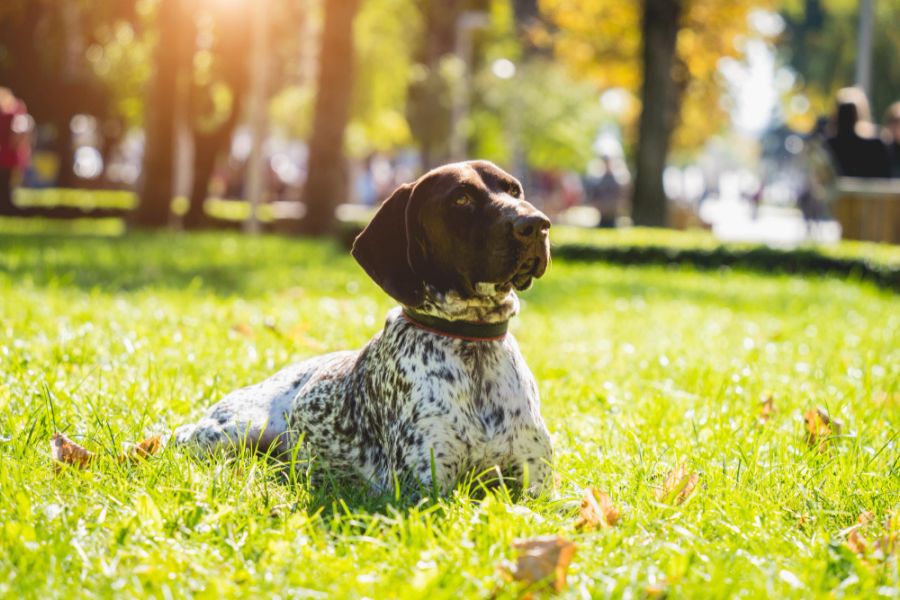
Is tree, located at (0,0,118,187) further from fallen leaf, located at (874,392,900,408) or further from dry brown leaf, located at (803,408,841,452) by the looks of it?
dry brown leaf, located at (803,408,841,452)

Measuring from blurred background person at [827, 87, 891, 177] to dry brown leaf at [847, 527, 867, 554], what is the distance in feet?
47.5

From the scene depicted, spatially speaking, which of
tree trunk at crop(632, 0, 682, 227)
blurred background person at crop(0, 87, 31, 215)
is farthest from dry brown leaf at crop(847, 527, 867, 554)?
tree trunk at crop(632, 0, 682, 227)

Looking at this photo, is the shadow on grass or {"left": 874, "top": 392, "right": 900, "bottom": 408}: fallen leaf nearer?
{"left": 874, "top": 392, "right": 900, "bottom": 408}: fallen leaf

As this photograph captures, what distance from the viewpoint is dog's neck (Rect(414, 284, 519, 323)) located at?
3633mm

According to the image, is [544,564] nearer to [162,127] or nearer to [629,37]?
[162,127]

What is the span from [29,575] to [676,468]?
2227 mm

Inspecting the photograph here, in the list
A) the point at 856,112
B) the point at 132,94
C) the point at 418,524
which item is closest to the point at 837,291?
the point at 856,112

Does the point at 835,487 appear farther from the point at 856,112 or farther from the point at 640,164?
the point at 640,164

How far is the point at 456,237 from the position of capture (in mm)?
3562

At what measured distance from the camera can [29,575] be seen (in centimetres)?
264

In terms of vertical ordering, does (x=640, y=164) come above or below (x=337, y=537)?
above

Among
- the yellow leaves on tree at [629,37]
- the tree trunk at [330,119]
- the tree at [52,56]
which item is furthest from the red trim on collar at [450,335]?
the yellow leaves on tree at [629,37]

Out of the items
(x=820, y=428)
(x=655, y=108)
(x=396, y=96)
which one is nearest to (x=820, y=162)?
(x=655, y=108)

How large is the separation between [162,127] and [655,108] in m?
10.3
